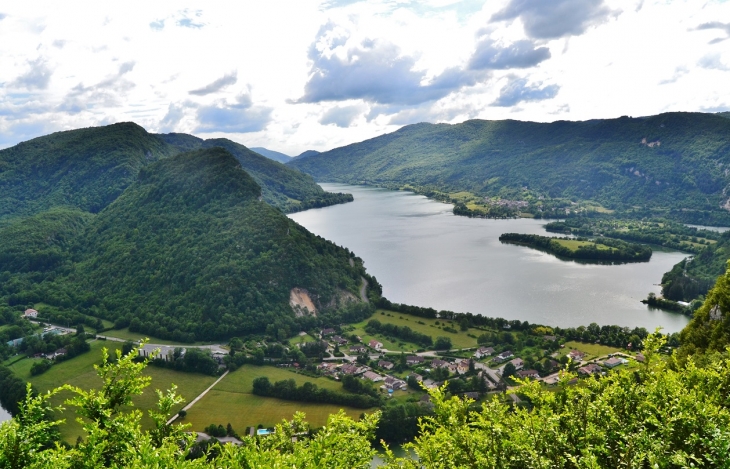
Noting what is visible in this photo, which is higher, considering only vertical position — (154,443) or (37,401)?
(37,401)

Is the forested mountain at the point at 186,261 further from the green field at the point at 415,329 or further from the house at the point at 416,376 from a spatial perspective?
the house at the point at 416,376

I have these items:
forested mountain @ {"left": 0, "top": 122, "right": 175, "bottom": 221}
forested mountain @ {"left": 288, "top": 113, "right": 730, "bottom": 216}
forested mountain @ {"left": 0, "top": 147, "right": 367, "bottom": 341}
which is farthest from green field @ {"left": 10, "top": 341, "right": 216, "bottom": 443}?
forested mountain @ {"left": 288, "top": 113, "right": 730, "bottom": 216}

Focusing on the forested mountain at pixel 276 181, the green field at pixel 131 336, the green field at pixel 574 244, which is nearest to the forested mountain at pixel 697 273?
the green field at pixel 574 244

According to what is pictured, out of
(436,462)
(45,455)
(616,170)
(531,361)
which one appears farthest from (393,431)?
(616,170)

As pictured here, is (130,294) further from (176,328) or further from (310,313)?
(310,313)

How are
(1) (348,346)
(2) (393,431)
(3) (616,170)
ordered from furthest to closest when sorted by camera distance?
(3) (616,170) → (1) (348,346) → (2) (393,431)

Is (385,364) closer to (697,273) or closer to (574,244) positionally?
(697,273)

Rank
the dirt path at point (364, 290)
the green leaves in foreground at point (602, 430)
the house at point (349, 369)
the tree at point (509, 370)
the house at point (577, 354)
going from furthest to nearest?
the dirt path at point (364, 290) < the house at point (577, 354) < the house at point (349, 369) < the tree at point (509, 370) < the green leaves in foreground at point (602, 430)
